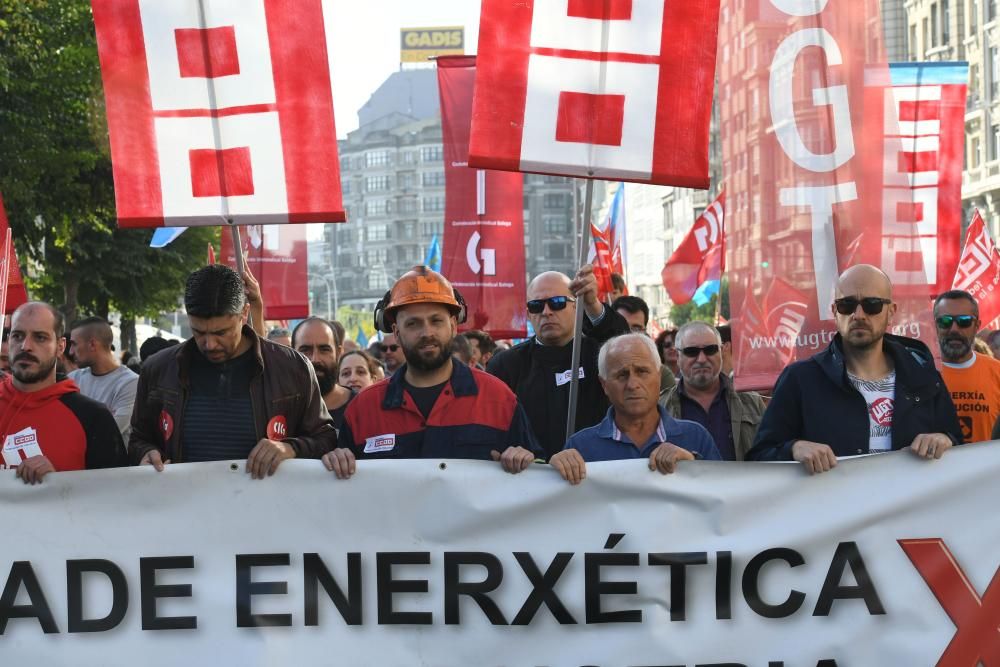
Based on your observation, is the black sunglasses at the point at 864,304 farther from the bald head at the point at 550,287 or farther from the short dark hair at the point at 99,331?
the short dark hair at the point at 99,331

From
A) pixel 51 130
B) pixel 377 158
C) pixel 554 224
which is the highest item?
pixel 51 130

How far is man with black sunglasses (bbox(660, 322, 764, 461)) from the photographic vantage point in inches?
276

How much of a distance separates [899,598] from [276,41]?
3.30m

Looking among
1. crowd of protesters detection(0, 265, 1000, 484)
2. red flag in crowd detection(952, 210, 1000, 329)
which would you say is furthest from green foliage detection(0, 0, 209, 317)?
crowd of protesters detection(0, 265, 1000, 484)

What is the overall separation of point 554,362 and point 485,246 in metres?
6.84

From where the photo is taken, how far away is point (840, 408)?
5316mm

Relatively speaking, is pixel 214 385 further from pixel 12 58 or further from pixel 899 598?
pixel 12 58

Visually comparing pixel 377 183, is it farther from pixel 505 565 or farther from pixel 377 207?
pixel 505 565

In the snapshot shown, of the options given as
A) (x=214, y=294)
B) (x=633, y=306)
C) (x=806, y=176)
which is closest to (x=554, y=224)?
(x=633, y=306)

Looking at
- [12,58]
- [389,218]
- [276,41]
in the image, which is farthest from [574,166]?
[389,218]

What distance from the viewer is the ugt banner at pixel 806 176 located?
23.9 feet

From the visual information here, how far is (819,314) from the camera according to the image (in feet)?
23.9

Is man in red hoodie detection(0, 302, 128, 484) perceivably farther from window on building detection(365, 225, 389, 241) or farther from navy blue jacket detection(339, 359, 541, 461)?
window on building detection(365, 225, 389, 241)

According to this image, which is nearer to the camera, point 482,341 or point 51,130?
point 482,341
